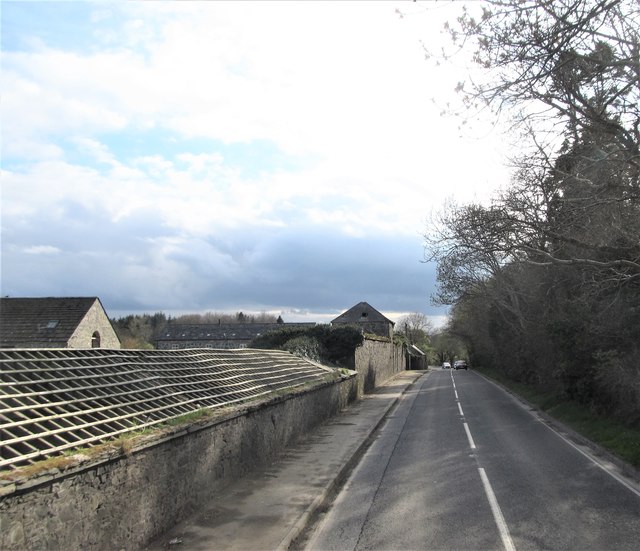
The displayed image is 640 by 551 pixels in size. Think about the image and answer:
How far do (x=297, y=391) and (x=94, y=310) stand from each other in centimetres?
2222

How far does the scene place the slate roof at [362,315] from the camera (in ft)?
236

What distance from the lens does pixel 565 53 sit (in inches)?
328

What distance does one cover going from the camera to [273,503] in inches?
318

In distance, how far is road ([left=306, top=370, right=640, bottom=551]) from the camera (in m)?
6.76

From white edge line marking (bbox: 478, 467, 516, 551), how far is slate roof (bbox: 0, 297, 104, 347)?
2442 cm

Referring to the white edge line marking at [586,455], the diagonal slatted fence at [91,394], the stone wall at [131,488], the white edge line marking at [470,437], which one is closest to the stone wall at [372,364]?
the white edge line marking at [586,455]

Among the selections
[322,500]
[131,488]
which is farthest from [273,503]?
[131,488]

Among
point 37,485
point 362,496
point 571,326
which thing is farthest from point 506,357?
point 37,485

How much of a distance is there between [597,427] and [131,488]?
45.3ft

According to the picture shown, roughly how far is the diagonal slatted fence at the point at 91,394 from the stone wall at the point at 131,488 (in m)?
0.33

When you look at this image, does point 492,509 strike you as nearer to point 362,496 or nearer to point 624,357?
point 362,496

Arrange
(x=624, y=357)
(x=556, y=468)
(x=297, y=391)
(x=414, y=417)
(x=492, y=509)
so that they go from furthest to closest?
(x=414, y=417) → (x=624, y=357) → (x=297, y=391) → (x=556, y=468) → (x=492, y=509)

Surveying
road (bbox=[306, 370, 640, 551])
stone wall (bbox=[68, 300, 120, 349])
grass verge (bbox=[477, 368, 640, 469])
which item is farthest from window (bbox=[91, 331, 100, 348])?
grass verge (bbox=[477, 368, 640, 469])

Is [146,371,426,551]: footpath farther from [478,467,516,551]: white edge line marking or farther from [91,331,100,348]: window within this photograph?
[91,331,100,348]: window
